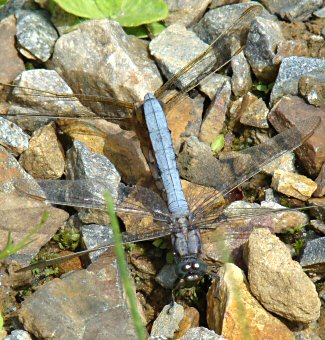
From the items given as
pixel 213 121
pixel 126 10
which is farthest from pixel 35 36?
pixel 213 121

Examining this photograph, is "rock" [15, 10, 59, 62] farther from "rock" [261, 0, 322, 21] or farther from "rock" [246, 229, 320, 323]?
"rock" [246, 229, 320, 323]

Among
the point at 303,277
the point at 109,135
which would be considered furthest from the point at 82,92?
the point at 303,277

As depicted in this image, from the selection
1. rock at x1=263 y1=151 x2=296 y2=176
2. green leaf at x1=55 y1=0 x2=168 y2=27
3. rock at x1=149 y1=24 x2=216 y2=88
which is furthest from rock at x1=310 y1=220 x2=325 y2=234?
green leaf at x1=55 y1=0 x2=168 y2=27

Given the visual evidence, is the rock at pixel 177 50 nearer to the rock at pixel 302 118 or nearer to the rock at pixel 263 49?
the rock at pixel 263 49

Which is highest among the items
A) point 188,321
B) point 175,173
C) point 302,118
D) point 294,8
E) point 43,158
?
point 294,8

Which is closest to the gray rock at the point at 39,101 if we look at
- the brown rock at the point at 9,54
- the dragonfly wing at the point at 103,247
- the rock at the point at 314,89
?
the brown rock at the point at 9,54

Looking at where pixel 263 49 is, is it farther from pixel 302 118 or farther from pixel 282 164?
pixel 282 164
